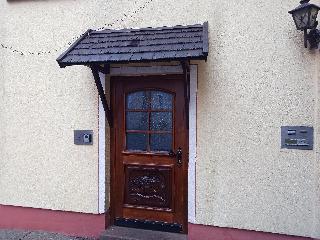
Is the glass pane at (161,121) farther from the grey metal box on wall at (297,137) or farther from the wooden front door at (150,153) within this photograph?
the grey metal box on wall at (297,137)

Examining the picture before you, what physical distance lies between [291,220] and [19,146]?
409 centimetres

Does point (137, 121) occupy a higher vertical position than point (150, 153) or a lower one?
higher

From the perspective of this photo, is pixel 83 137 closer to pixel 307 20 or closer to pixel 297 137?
pixel 297 137

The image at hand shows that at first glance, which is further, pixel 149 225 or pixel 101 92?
pixel 149 225

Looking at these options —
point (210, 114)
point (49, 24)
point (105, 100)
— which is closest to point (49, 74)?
point (49, 24)

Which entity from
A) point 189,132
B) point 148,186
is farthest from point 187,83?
point 148,186

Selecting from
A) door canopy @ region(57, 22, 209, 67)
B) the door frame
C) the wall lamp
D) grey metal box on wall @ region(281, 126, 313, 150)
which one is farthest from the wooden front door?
the wall lamp

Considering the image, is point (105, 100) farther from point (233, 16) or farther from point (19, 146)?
point (233, 16)

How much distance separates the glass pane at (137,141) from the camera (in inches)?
185

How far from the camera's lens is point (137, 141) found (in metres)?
4.74

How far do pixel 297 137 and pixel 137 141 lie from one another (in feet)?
7.15

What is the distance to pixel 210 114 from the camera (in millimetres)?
4285

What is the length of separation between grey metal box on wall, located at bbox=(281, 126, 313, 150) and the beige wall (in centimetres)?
7

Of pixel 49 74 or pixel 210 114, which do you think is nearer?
pixel 210 114
